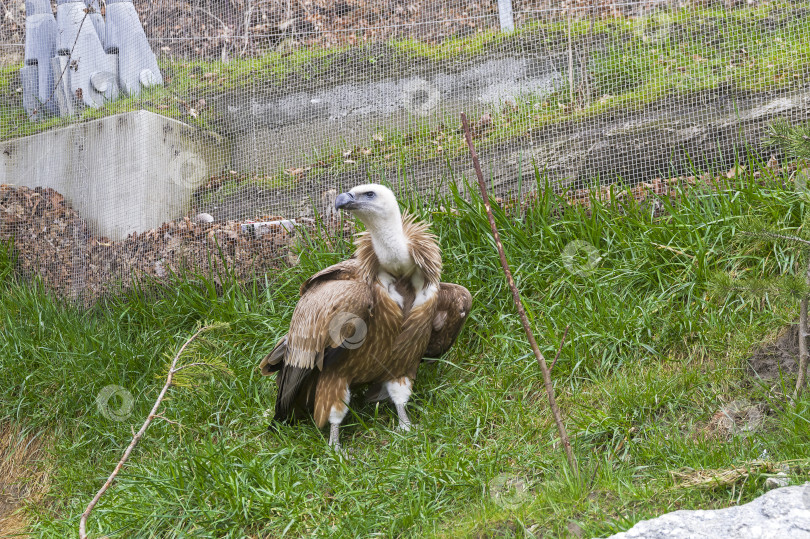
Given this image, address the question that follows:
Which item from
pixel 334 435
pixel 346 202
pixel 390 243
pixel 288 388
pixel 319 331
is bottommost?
pixel 334 435

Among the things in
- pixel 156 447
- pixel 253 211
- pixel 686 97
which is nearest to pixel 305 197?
pixel 253 211

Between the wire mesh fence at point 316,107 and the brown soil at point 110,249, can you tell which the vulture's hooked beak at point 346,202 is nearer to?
the wire mesh fence at point 316,107

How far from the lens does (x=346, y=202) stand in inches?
153

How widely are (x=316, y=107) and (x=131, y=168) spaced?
1559mm

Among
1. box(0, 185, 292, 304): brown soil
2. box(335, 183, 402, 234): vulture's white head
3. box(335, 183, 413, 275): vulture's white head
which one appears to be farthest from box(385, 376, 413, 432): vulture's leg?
box(0, 185, 292, 304): brown soil

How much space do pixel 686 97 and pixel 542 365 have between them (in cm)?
332

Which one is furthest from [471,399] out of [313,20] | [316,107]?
[313,20]

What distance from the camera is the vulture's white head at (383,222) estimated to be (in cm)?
397

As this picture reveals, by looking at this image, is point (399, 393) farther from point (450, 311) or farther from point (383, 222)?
point (383, 222)

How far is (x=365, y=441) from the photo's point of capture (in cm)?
429

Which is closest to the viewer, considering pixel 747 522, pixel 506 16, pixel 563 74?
pixel 747 522

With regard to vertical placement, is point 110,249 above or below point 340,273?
below

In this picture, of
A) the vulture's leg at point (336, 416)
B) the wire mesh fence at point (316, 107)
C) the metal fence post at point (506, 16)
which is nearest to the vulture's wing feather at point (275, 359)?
the vulture's leg at point (336, 416)

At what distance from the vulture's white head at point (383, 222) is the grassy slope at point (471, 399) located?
0.80 metres
